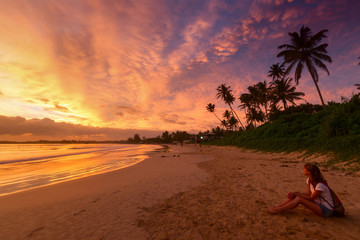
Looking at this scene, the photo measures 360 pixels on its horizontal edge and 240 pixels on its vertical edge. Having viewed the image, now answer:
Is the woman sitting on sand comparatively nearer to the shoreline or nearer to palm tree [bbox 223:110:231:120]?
the shoreline

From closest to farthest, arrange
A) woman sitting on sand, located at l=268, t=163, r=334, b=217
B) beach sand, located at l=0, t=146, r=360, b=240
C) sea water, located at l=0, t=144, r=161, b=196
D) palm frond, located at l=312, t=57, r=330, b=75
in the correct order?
beach sand, located at l=0, t=146, r=360, b=240 < woman sitting on sand, located at l=268, t=163, r=334, b=217 < sea water, located at l=0, t=144, r=161, b=196 < palm frond, located at l=312, t=57, r=330, b=75

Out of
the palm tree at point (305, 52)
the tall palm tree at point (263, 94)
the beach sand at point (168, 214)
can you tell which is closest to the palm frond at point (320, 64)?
the palm tree at point (305, 52)

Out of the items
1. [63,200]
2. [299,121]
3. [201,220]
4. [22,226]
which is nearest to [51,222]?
[22,226]

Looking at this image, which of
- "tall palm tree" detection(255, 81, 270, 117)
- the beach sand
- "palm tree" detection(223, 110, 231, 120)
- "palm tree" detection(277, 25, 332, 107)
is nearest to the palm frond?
"palm tree" detection(277, 25, 332, 107)

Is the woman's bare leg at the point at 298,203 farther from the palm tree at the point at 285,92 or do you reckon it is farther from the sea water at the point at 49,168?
the palm tree at the point at 285,92

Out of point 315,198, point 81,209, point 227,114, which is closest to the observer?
point 315,198

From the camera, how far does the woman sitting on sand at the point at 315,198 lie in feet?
10.7

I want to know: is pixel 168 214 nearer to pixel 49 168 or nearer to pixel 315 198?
pixel 315 198

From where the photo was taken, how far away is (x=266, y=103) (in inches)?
1854

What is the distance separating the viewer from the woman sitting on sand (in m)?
3.28

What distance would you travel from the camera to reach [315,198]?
132 inches

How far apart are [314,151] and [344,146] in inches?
99.4

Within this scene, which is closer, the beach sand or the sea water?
the beach sand

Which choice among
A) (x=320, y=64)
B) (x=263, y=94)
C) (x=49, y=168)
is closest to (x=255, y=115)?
(x=263, y=94)
